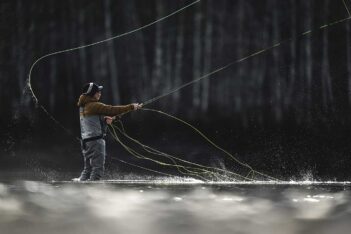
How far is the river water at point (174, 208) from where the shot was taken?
4.41 meters

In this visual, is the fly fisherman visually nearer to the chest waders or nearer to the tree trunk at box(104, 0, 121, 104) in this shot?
the chest waders

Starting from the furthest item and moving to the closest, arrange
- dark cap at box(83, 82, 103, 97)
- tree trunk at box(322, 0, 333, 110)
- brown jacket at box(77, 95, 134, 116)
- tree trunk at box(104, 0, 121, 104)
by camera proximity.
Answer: tree trunk at box(104, 0, 121, 104) < tree trunk at box(322, 0, 333, 110) < dark cap at box(83, 82, 103, 97) < brown jacket at box(77, 95, 134, 116)

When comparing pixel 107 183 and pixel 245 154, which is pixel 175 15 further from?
pixel 107 183

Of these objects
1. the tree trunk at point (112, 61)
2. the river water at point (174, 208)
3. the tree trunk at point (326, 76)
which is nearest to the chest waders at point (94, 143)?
the river water at point (174, 208)

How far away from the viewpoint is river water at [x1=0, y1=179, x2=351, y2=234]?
14.5ft

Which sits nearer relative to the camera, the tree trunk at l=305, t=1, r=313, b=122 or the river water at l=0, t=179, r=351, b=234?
the river water at l=0, t=179, r=351, b=234

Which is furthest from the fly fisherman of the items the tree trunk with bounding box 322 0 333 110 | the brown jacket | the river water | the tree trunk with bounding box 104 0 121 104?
the tree trunk with bounding box 322 0 333 110

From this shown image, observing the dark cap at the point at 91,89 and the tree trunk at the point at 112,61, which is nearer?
the dark cap at the point at 91,89

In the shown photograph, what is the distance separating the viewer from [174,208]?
214 inches

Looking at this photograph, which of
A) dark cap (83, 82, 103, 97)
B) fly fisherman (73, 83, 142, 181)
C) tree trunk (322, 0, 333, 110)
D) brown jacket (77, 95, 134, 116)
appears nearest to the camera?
brown jacket (77, 95, 134, 116)

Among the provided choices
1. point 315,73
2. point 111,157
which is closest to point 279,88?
point 315,73

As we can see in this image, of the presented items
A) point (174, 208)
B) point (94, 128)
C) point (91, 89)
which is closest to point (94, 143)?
point (94, 128)

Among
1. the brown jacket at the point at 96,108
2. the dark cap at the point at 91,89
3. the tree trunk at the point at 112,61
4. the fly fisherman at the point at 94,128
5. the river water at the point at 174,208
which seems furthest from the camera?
the tree trunk at the point at 112,61

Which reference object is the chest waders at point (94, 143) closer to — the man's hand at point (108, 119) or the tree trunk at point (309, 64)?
the man's hand at point (108, 119)
